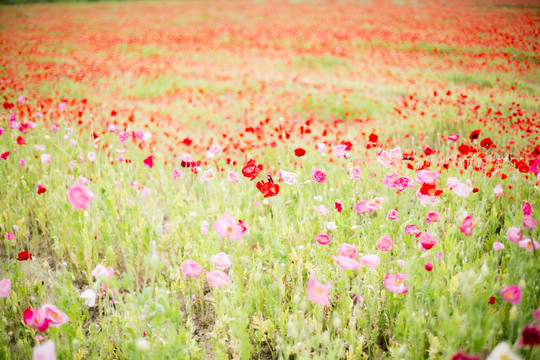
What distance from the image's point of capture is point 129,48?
10.3 metres

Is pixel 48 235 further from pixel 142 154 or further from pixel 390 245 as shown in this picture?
pixel 390 245

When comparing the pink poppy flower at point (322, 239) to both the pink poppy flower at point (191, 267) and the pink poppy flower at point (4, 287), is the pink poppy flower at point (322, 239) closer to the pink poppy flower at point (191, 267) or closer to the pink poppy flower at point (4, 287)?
the pink poppy flower at point (191, 267)

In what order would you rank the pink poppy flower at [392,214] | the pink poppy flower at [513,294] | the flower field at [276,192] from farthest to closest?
the pink poppy flower at [392,214], the flower field at [276,192], the pink poppy flower at [513,294]

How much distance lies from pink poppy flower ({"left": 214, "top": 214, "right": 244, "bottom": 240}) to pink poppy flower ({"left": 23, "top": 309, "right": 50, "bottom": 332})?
25.7 inches

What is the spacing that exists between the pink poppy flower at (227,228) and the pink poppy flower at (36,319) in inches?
25.7

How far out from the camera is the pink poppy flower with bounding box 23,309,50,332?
3.52 feet

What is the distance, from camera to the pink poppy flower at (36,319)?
1072 mm

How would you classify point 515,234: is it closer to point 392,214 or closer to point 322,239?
point 392,214

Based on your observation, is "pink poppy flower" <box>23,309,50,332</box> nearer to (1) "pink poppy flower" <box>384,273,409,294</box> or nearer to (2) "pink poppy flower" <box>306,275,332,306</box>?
(2) "pink poppy flower" <box>306,275,332,306</box>

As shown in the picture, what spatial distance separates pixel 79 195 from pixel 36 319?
0.44 metres

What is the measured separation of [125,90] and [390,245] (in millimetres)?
6224

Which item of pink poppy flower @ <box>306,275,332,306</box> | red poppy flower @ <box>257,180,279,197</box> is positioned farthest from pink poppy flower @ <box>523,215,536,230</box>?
red poppy flower @ <box>257,180,279,197</box>

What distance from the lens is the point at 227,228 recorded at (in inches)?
49.6

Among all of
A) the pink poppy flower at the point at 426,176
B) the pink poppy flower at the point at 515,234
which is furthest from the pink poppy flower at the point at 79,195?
the pink poppy flower at the point at 515,234
